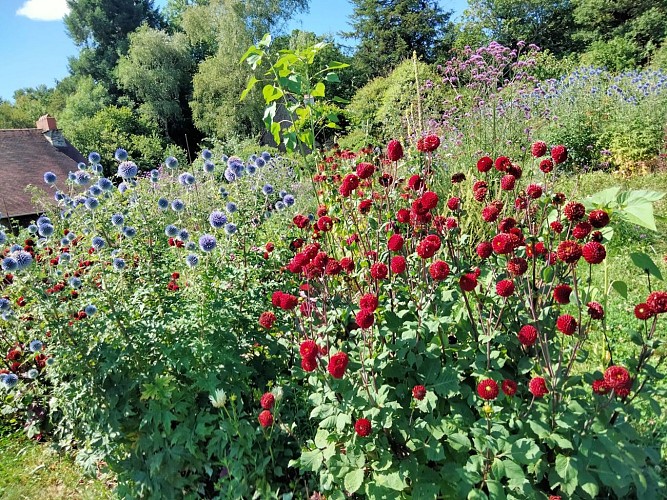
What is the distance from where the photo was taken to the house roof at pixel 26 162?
15.0 meters

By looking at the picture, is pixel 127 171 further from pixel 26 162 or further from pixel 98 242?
pixel 26 162

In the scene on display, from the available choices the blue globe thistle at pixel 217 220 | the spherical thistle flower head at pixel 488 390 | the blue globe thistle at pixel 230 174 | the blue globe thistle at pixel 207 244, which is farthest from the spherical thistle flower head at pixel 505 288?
the blue globe thistle at pixel 230 174

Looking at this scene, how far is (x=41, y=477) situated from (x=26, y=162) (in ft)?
60.2

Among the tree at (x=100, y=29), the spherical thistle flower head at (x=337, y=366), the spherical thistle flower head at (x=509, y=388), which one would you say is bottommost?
the spherical thistle flower head at (x=509, y=388)

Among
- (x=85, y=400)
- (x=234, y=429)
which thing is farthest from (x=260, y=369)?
(x=85, y=400)

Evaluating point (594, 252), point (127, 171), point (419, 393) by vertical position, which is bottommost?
point (419, 393)

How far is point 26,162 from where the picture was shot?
17141 mm

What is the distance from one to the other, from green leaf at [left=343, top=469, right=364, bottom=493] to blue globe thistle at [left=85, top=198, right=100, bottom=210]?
7.86 ft

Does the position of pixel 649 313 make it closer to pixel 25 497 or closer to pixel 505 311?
pixel 505 311

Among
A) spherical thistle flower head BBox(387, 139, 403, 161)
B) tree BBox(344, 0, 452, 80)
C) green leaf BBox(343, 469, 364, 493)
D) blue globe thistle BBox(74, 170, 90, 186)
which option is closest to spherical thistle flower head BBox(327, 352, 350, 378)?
green leaf BBox(343, 469, 364, 493)

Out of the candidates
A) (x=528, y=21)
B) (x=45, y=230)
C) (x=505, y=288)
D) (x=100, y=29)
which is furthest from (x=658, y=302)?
(x=100, y=29)

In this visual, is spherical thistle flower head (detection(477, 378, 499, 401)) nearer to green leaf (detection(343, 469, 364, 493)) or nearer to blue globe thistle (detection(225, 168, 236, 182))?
green leaf (detection(343, 469, 364, 493))

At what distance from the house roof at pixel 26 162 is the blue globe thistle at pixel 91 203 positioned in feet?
45.1

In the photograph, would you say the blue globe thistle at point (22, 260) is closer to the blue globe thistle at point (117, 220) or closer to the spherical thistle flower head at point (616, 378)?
the blue globe thistle at point (117, 220)
